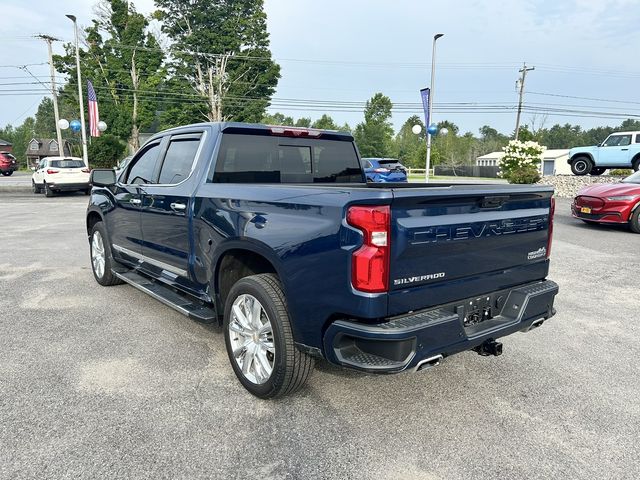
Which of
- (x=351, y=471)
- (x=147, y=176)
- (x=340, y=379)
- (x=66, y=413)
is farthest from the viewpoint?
(x=147, y=176)

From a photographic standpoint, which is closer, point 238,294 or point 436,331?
point 436,331

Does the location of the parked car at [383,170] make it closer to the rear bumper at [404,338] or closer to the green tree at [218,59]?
the rear bumper at [404,338]

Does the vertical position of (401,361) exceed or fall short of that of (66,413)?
it exceeds it

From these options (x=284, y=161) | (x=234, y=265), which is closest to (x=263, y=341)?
(x=234, y=265)

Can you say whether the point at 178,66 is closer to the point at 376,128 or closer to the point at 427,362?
the point at 376,128

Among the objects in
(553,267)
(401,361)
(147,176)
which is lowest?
(553,267)

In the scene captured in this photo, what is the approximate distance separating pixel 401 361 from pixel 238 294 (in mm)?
1289

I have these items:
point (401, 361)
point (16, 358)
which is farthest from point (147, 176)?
point (401, 361)

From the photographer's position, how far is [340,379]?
348 centimetres

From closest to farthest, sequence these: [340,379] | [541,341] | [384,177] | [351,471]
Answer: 1. [351,471]
2. [340,379]
3. [541,341]
4. [384,177]

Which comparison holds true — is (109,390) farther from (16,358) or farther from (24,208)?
(24,208)

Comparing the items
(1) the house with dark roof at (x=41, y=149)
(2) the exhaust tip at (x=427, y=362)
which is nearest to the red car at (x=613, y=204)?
(2) the exhaust tip at (x=427, y=362)

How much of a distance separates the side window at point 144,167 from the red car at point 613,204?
1032 cm

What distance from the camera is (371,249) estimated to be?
2406 millimetres
